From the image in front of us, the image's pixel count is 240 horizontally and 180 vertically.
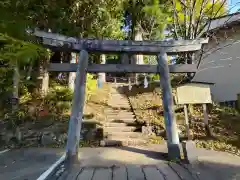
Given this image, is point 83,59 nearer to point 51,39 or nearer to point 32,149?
point 51,39

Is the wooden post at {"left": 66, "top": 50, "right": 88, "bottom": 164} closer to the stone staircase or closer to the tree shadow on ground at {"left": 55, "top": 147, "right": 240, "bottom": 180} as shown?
the tree shadow on ground at {"left": 55, "top": 147, "right": 240, "bottom": 180}

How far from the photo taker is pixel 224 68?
520 inches

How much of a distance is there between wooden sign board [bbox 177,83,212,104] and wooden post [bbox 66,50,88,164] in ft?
10.8

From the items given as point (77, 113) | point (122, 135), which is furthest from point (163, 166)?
point (122, 135)

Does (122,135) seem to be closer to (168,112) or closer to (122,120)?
(122,120)

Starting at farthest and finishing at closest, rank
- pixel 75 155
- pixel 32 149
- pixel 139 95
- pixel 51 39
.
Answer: pixel 139 95 < pixel 32 149 < pixel 51 39 < pixel 75 155

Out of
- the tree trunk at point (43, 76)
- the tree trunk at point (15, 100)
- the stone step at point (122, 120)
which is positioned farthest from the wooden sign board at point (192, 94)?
the tree trunk at point (43, 76)

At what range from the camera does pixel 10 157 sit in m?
7.87

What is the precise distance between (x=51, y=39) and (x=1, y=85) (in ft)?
15.1

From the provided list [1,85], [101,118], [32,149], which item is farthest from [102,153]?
[1,85]

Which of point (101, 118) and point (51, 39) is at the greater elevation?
point (51, 39)

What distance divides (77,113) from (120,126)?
3709 millimetres

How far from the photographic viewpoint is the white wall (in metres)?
12.6

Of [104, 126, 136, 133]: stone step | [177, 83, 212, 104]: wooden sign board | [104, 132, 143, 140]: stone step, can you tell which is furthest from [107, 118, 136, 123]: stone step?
[177, 83, 212, 104]: wooden sign board
